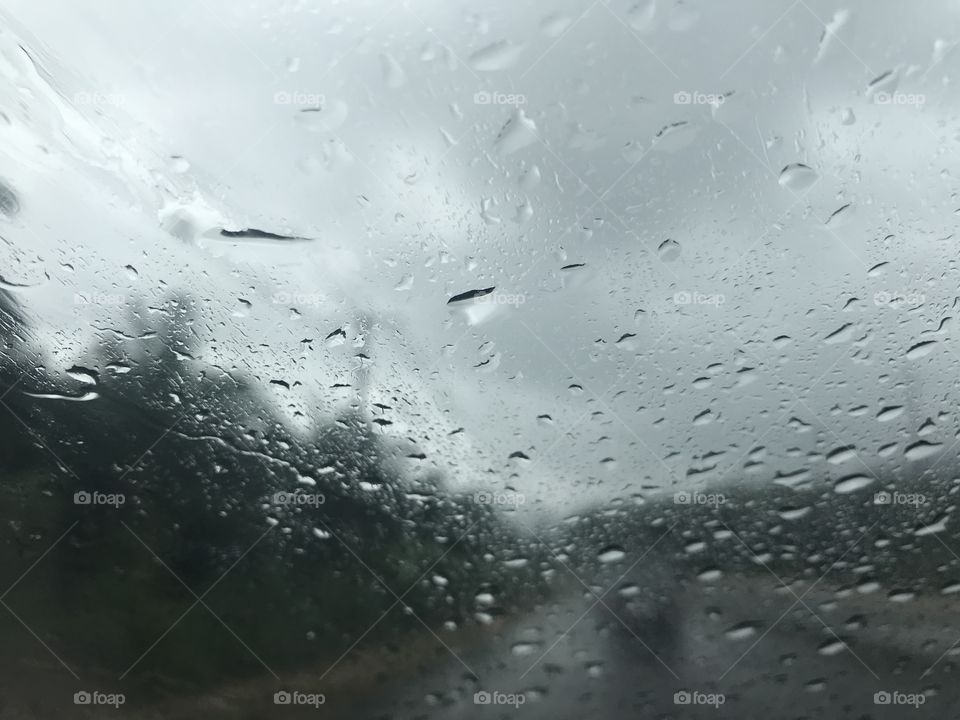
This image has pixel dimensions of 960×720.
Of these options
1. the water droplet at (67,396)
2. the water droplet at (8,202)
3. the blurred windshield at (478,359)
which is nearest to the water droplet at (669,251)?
the blurred windshield at (478,359)

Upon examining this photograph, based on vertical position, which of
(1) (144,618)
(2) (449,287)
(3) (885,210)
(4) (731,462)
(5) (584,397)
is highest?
(3) (885,210)

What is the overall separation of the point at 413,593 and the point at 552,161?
80 centimetres

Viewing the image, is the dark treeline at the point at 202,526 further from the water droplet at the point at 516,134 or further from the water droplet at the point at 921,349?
the water droplet at the point at 921,349

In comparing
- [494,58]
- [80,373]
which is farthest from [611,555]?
[80,373]

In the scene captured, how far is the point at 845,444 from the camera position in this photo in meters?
1.03

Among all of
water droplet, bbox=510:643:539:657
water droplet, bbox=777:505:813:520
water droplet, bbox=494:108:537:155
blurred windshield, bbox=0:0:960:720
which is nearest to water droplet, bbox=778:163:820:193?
blurred windshield, bbox=0:0:960:720

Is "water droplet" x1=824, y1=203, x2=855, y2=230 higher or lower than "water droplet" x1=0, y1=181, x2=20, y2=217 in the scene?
lower

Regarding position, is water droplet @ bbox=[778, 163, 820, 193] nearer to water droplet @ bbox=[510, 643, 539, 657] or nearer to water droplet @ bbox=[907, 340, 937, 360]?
water droplet @ bbox=[907, 340, 937, 360]

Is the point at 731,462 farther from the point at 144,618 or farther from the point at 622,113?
the point at 144,618

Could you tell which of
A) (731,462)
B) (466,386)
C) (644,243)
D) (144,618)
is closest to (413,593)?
(466,386)

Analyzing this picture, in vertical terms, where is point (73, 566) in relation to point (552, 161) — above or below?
below

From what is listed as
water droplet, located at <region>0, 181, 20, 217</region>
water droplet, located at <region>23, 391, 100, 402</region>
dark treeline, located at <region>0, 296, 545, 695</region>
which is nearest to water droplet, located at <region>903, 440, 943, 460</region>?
dark treeline, located at <region>0, 296, 545, 695</region>

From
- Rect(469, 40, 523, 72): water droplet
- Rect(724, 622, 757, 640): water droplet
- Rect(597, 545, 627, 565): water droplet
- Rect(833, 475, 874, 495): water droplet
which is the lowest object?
Rect(724, 622, 757, 640): water droplet

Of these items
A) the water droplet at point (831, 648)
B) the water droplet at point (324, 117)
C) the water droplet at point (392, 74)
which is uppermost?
the water droplet at point (392, 74)
